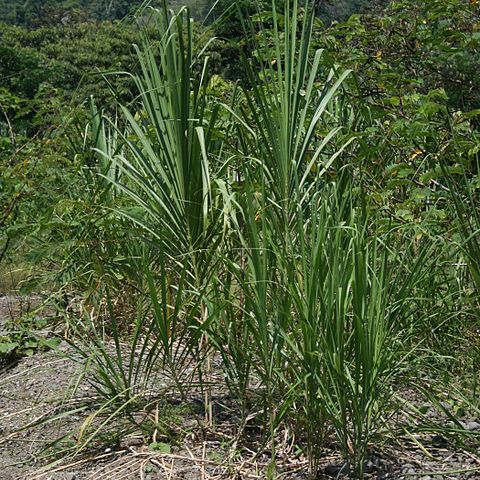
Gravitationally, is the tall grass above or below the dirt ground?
above

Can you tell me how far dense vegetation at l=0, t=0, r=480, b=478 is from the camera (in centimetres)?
244

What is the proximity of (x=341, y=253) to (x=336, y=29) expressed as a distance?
2.09 metres

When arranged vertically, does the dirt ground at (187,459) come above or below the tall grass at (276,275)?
below

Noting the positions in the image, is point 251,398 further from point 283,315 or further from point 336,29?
point 336,29

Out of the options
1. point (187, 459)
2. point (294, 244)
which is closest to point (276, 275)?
point (294, 244)

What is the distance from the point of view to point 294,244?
9.03 feet

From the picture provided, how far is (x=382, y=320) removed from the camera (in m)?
2.40

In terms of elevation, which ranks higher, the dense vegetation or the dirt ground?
the dense vegetation

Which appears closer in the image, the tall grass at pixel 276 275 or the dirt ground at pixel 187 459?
the tall grass at pixel 276 275

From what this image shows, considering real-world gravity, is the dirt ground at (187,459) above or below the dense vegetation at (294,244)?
below

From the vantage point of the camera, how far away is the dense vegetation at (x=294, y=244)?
2.44 metres

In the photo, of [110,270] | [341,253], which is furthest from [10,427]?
[341,253]

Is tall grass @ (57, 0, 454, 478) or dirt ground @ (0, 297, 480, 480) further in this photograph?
dirt ground @ (0, 297, 480, 480)

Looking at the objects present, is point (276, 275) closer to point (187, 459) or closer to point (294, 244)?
point (294, 244)
